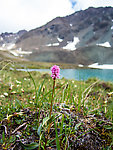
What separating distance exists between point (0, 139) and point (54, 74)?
1.10 meters

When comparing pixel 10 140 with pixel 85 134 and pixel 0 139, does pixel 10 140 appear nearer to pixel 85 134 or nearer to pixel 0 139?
pixel 0 139

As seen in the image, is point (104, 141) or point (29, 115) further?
point (29, 115)

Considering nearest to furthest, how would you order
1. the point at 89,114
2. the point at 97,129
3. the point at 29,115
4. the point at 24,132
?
1. the point at 24,132
2. the point at 97,129
3. the point at 29,115
4. the point at 89,114

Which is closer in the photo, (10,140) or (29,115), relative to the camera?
(10,140)

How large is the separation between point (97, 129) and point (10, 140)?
49.3 inches

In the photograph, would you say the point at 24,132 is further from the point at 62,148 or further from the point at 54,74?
the point at 54,74

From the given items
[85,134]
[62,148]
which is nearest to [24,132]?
[62,148]

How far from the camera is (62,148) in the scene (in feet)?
4.47

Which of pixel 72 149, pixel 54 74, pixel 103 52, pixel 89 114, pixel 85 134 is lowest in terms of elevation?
pixel 72 149

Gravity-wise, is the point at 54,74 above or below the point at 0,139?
above

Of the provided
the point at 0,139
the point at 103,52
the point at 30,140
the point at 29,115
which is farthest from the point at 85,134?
the point at 103,52

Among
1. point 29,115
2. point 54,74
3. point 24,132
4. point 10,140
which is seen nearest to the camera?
point 54,74

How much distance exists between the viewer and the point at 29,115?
1.84m

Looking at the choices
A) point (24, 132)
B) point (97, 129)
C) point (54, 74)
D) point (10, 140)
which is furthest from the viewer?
point (97, 129)
